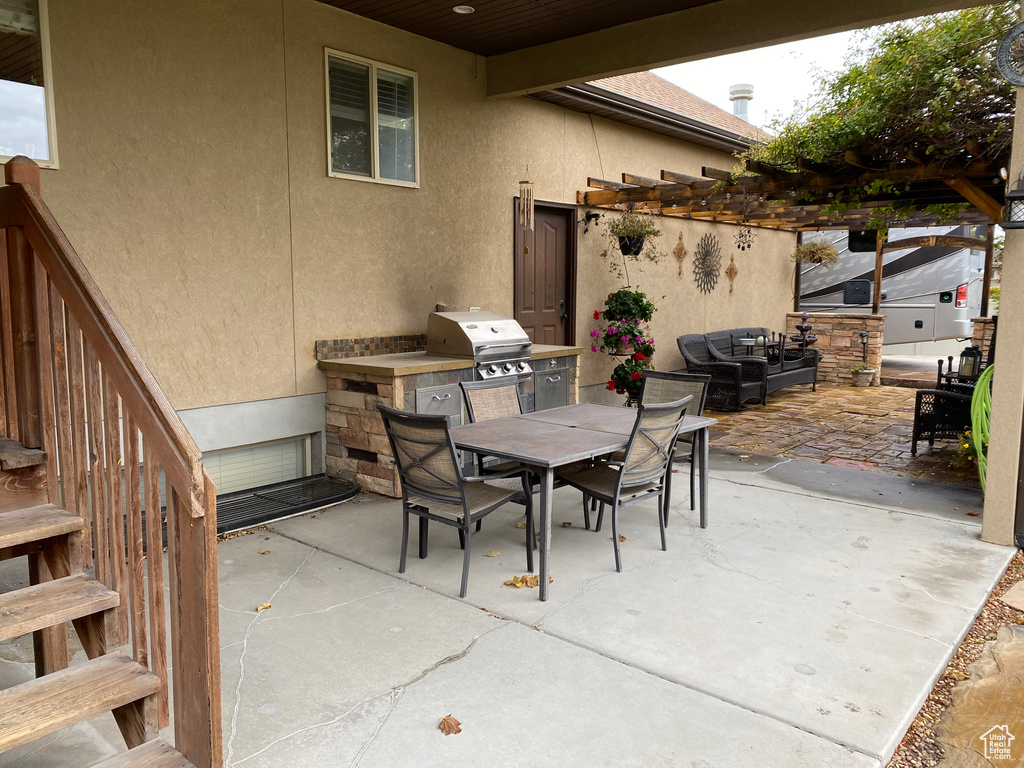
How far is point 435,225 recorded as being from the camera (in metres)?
6.63

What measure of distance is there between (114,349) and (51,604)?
2.52ft

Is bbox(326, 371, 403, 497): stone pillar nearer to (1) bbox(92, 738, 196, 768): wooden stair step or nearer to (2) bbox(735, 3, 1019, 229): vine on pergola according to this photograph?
(1) bbox(92, 738, 196, 768): wooden stair step

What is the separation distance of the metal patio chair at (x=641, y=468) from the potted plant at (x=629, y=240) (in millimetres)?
4491

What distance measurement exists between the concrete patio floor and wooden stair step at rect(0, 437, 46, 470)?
0.96 m

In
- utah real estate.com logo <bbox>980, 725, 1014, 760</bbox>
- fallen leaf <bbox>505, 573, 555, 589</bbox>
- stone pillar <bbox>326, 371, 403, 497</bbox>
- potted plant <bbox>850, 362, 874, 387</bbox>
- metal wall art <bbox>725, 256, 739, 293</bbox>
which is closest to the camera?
utah real estate.com logo <bbox>980, 725, 1014, 760</bbox>

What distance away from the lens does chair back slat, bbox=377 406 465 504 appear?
11.8 feet

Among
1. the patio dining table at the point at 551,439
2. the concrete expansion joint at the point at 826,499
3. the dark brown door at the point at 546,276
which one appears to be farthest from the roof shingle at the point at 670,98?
the patio dining table at the point at 551,439

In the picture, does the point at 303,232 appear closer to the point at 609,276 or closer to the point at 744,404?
the point at 609,276

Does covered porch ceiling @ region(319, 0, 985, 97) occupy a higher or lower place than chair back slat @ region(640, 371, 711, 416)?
higher

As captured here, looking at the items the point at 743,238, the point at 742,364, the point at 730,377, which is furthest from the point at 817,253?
the point at 730,377

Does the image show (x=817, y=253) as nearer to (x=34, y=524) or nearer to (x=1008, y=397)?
(x=1008, y=397)

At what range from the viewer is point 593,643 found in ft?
10.6

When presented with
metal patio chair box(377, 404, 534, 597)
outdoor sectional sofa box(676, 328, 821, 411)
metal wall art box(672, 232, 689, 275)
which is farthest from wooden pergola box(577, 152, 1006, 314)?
metal patio chair box(377, 404, 534, 597)

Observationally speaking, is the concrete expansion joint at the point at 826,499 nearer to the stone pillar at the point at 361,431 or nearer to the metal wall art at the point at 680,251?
the stone pillar at the point at 361,431
